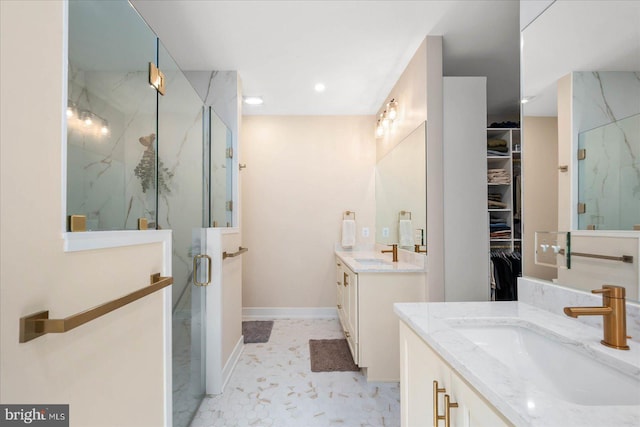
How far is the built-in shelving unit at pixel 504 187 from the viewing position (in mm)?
2848

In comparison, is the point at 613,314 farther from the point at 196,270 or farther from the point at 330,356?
the point at 330,356

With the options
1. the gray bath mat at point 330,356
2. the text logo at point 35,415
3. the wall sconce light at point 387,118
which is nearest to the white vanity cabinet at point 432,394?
the text logo at point 35,415

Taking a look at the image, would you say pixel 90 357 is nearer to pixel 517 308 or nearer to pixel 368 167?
pixel 517 308

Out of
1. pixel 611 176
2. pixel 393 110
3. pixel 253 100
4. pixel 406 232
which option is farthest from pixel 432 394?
pixel 253 100

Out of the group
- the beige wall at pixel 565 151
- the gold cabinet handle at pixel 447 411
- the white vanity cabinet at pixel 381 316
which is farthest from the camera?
the white vanity cabinet at pixel 381 316

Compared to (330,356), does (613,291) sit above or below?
above

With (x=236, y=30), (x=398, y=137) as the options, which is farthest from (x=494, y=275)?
(x=236, y=30)

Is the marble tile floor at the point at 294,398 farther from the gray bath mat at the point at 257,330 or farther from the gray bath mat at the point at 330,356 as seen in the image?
the gray bath mat at the point at 257,330

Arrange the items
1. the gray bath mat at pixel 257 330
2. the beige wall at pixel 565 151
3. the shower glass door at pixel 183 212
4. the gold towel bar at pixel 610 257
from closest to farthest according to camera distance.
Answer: the gold towel bar at pixel 610 257 → the beige wall at pixel 565 151 → the shower glass door at pixel 183 212 → the gray bath mat at pixel 257 330

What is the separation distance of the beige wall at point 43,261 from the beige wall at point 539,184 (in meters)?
1.47

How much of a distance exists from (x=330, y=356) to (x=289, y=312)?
1128 millimetres

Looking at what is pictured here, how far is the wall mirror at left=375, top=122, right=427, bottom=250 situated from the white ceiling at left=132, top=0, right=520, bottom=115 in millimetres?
655

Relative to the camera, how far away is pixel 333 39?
210cm

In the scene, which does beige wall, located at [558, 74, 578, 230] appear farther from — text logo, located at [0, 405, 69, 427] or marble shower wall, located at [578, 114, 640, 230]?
text logo, located at [0, 405, 69, 427]
